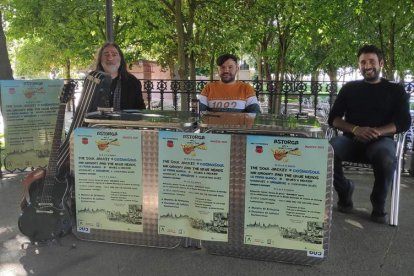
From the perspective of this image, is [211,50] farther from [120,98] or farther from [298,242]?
[298,242]

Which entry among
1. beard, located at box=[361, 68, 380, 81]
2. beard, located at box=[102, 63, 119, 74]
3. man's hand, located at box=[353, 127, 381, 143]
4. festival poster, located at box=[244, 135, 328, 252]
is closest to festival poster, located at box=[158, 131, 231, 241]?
festival poster, located at box=[244, 135, 328, 252]

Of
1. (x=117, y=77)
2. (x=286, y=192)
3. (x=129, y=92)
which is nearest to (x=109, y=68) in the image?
(x=117, y=77)

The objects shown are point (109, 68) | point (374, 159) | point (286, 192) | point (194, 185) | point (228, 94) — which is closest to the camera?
point (286, 192)

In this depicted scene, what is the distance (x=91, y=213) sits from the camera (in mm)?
3508

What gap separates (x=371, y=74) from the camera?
4293mm

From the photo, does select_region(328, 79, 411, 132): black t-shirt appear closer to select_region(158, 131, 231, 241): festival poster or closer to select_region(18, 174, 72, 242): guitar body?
select_region(158, 131, 231, 241): festival poster

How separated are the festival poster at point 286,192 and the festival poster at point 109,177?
0.88 metres

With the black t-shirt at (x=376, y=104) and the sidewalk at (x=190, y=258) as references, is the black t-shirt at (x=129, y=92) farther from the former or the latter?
the black t-shirt at (x=376, y=104)

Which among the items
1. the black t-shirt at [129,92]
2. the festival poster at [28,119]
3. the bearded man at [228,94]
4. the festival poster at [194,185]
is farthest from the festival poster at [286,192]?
the festival poster at [28,119]

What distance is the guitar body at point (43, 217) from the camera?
347 cm

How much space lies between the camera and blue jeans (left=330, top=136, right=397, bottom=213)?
3.92m

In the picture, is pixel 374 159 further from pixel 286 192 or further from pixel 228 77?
pixel 228 77

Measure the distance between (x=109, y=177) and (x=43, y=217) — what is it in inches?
25.0

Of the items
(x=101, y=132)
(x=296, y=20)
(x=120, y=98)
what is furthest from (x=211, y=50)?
(x=101, y=132)
